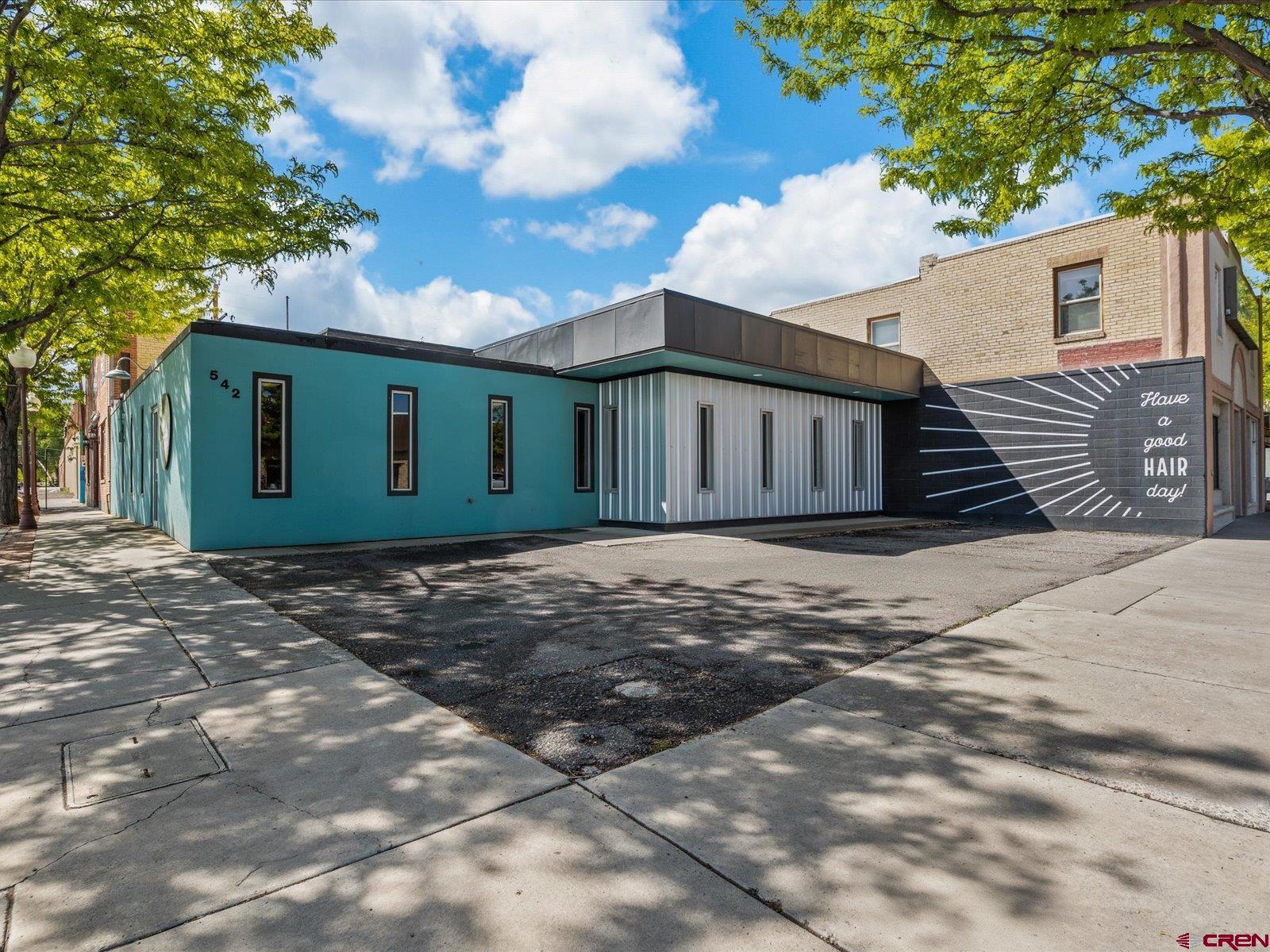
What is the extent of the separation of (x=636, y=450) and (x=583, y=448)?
160 cm

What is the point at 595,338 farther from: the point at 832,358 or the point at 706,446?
the point at 832,358

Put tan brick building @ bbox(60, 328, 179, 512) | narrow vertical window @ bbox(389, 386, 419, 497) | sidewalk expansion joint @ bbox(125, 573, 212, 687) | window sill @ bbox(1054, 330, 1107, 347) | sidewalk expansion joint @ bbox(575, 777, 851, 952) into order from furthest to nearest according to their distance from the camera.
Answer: tan brick building @ bbox(60, 328, 179, 512) → window sill @ bbox(1054, 330, 1107, 347) → narrow vertical window @ bbox(389, 386, 419, 497) → sidewalk expansion joint @ bbox(125, 573, 212, 687) → sidewalk expansion joint @ bbox(575, 777, 851, 952)

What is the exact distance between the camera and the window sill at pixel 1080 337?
1540 cm

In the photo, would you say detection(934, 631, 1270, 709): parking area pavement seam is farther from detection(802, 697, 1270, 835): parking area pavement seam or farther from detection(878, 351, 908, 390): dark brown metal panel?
detection(878, 351, 908, 390): dark brown metal panel

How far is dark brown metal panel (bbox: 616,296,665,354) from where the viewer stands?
11773 mm

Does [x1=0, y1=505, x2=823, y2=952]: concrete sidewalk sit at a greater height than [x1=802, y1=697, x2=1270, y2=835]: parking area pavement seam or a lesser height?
greater

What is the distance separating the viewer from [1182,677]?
4.12 m

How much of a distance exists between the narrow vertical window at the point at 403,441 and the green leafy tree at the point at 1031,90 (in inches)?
336

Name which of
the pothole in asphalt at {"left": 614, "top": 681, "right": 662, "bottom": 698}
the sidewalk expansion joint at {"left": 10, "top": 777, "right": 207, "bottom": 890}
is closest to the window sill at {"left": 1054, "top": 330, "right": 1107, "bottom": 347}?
the pothole in asphalt at {"left": 614, "top": 681, "right": 662, "bottom": 698}

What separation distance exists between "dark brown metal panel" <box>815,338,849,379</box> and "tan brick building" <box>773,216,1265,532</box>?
169 inches

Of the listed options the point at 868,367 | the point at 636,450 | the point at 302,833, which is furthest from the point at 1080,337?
the point at 302,833

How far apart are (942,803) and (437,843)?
6.53 ft

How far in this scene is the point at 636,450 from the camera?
14516mm

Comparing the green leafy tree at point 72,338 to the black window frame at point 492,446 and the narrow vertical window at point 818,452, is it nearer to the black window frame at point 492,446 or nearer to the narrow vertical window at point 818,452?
the black window frame at point 492,446
